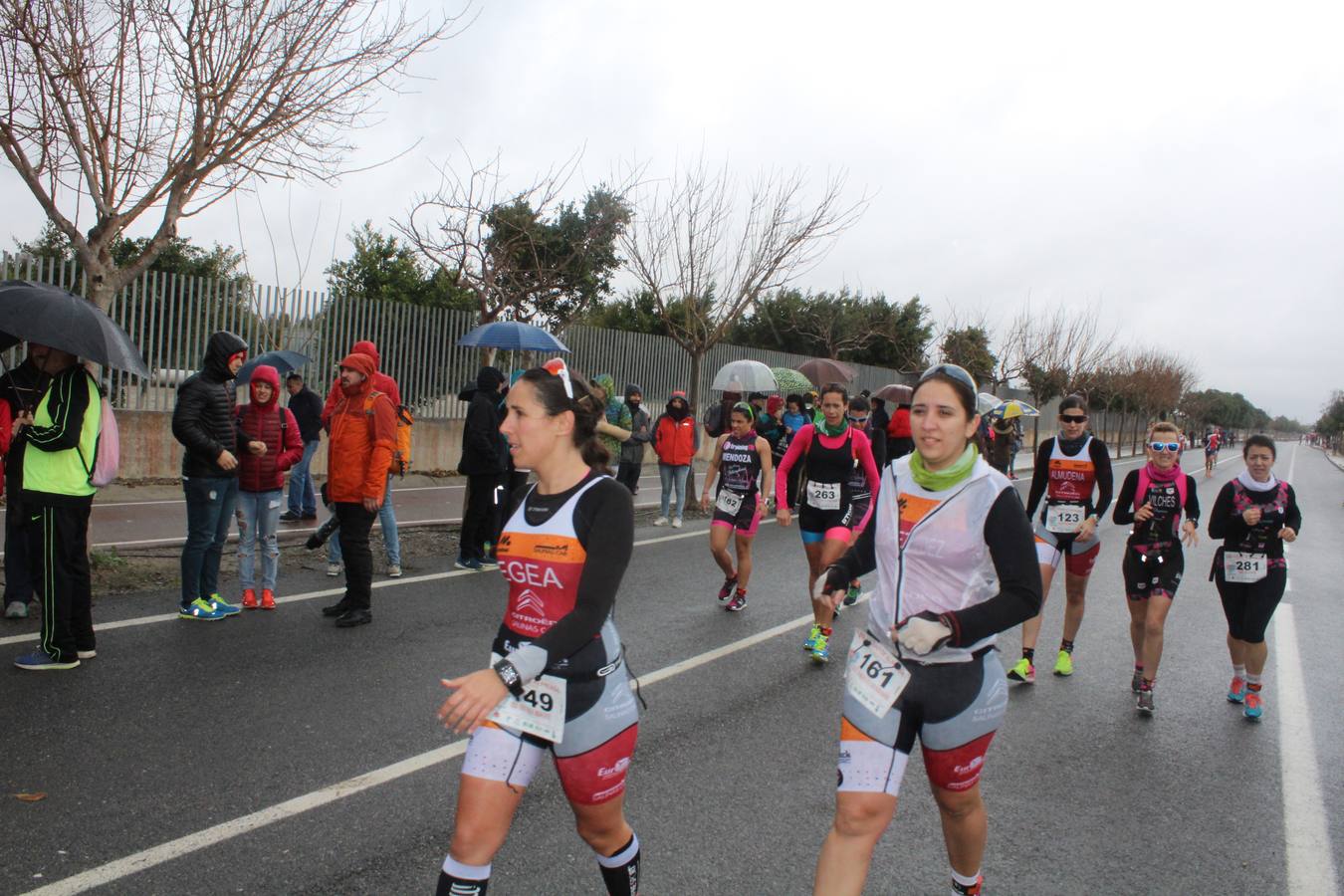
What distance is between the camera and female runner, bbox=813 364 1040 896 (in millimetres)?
2645

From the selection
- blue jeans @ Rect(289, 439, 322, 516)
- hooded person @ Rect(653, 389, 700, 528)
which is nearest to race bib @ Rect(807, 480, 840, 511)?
hooded person @ Rect(653, 389, 700, 528)

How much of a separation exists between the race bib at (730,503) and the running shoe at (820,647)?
64.2 inches

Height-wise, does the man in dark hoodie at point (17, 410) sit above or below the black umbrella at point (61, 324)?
below

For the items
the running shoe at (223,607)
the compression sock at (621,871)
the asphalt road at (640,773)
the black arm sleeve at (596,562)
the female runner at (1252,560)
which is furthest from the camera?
the running shoe at (223,607)

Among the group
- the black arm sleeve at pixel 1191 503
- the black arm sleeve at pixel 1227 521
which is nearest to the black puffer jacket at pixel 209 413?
the black arm sleeve at pixel 1191 503

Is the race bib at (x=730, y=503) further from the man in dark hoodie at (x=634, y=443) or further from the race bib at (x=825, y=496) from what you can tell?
the man in dark hoodie at (x=634, y=443)

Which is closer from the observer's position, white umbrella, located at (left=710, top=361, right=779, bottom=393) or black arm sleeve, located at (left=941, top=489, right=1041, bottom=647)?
black arm sleeve, located at (left=941, top=489, right=1041, bottom=647)

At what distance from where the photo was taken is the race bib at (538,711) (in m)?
2.50

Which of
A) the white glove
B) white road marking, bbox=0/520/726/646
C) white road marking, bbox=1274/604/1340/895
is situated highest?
the white glove

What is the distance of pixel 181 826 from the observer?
359 cm

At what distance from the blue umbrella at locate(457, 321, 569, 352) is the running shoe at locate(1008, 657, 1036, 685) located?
6.14 metres

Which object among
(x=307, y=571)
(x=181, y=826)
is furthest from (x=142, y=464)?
(x=181, y=826)

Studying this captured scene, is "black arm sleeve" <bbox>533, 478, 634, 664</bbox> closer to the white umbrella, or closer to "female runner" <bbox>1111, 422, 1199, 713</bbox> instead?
"female runner" <bbox>1111, 422, 1199, 713</bbox>

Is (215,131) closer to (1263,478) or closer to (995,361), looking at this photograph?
(1263,478)
